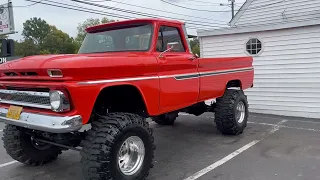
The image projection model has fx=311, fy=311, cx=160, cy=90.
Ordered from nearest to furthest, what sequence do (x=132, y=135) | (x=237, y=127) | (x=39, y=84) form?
(x=39, y=84)
(x=132, y=135)
(x=237, y=127)

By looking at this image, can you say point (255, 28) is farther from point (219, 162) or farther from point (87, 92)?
point (87, 92)

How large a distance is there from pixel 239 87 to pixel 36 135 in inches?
177

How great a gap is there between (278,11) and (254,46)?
5.53 metres

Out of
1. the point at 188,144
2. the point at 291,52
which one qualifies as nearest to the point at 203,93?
the point at 188,144

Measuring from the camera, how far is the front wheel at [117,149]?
11.6 ft

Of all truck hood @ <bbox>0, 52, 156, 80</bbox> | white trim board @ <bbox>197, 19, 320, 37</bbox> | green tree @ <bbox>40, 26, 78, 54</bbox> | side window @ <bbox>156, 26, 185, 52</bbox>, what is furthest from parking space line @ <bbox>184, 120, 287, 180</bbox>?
green tree @ <bbox>40, 26, 78, 54</bbox>

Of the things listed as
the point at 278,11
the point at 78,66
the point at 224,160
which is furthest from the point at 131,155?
the point at 278,11

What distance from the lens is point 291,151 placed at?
548 cm

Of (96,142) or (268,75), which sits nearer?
(96,142)

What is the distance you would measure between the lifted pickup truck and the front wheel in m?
0.01

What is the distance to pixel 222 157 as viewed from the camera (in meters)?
5.23

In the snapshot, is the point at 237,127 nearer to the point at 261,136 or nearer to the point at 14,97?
the point at 261,136

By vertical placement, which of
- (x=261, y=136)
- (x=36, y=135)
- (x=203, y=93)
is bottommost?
(x=261, y=136)

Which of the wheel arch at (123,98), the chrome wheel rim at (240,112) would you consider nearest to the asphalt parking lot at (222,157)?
the chrome wheel rim at (240,112)
